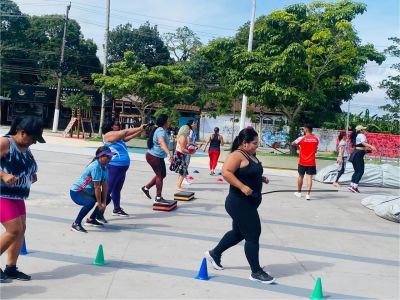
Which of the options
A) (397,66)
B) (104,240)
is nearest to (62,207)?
(104,240)

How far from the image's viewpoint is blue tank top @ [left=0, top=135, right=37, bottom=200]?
4547mm

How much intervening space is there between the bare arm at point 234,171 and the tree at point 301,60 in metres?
15.1

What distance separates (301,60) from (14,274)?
1738cm

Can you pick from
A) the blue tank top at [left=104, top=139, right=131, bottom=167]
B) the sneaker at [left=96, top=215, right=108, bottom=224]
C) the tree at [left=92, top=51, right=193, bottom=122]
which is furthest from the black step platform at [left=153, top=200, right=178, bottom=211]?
the tree at [left=92, top=51, right=193, bottom=122]

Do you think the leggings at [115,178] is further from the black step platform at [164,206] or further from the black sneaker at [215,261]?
the black sneaker at [215,261]

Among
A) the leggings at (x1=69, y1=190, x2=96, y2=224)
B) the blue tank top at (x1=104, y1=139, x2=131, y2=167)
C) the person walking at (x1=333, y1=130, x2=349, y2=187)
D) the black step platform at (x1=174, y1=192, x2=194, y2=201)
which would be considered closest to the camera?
the leggings at (x1=69, y1=190, x2=96, y2=224)

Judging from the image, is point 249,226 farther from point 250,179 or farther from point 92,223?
point 92,223

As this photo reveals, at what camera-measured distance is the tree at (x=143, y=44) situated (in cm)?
5497

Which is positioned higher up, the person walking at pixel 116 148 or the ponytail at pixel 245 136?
the ponytail at pixel 245 136

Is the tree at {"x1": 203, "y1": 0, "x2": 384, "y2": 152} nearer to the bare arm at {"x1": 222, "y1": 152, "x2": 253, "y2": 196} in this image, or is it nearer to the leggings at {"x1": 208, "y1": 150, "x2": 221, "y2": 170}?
the leggings at {"x1": 208, "y1": 150, "x2": 221, "y2": 170}

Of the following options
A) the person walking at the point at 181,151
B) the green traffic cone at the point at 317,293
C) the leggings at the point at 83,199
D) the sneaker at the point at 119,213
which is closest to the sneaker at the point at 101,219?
the leggings at the point at 83,199

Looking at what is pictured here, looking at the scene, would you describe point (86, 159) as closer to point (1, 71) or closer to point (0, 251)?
point (0, 251)

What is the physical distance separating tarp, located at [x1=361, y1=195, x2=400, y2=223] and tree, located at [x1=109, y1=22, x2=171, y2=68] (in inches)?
1804

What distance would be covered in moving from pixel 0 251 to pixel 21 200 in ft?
1.68
